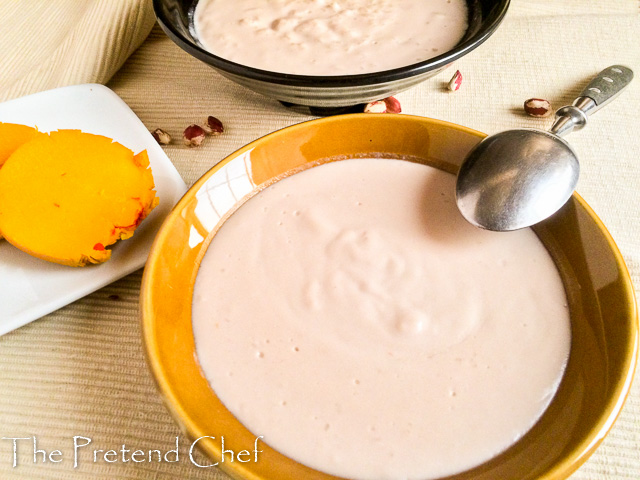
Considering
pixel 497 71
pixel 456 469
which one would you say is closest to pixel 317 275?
pixel 456 469

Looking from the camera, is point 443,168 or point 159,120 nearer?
point 443,168

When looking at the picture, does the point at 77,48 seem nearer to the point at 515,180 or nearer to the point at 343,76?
the point at 343,76

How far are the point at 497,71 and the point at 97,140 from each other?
27.4 inches

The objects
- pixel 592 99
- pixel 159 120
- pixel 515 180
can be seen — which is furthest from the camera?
pixel 159 120

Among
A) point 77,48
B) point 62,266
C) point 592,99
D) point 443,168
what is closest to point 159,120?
point 77,48

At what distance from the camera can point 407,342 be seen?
0.54 meters

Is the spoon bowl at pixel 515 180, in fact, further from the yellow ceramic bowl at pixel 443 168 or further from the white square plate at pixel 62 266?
the white square plate at pixel 62 266

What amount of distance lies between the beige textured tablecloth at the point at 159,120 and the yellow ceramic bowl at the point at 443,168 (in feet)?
0.28

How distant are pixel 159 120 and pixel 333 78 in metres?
0.38

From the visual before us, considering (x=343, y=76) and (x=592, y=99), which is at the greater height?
(x=343, y=76)

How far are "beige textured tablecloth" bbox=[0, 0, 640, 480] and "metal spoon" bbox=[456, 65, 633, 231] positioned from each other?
137mm

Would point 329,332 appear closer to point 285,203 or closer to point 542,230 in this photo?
point 285,203

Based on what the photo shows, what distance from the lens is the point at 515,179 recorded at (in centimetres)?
64

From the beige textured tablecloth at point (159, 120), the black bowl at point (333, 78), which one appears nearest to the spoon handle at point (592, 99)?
the beige textured tablecloth at point (159, 120)
